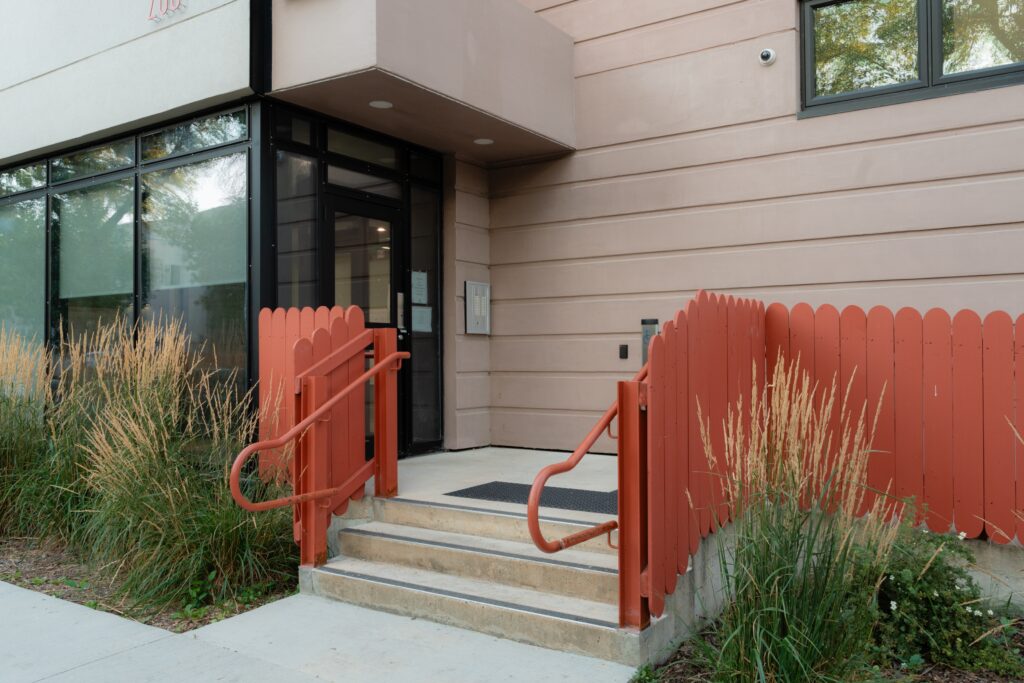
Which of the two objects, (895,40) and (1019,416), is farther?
(895,40)

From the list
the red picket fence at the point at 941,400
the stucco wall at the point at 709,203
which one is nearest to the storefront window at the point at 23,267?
the stucco wall at the point at 709,203

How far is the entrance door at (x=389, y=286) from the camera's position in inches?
254

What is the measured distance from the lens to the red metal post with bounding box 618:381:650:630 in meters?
3.40

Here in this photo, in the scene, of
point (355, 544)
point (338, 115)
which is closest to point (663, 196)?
point (338, 115)

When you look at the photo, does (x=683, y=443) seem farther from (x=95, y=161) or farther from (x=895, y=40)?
(x=95, y=161)

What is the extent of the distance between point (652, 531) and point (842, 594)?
2.59 ft

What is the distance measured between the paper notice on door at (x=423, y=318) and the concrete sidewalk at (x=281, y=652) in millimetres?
3415

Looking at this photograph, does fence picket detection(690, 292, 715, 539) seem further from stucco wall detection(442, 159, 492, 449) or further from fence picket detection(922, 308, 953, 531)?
stucco wall detection(442, 159, 492, 449)

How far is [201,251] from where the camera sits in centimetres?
628

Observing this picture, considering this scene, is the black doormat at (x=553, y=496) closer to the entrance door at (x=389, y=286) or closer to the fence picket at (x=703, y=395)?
the fence picket at (x=703, y=395)

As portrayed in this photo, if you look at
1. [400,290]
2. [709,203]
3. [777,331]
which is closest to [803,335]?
[777,331]

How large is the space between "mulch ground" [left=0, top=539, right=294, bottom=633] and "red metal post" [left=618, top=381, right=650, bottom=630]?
7.16ft

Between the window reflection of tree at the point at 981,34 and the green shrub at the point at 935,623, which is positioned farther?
the window reflection of tree at the point at 981,34

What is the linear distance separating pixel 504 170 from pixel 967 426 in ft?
16.0
